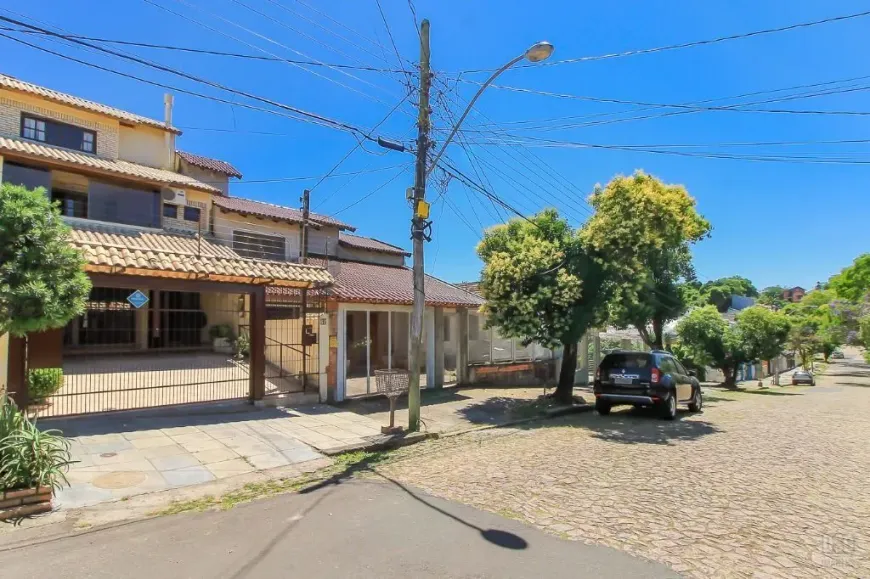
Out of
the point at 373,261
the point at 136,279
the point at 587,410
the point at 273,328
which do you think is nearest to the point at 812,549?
the point at 587,410

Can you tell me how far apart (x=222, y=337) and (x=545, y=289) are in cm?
1334

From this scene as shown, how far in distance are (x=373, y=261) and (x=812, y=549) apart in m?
24.0

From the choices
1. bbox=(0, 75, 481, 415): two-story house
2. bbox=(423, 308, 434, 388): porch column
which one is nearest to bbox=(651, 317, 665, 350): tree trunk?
bbox=(0, 75, 481, 415): two-story house

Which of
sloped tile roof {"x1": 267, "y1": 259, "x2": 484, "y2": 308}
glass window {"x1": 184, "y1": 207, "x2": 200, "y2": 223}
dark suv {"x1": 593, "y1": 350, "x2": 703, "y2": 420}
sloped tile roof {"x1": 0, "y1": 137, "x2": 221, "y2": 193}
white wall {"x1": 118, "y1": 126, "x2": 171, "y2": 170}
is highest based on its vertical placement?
white wall {"x1": 118, "y1": 126, "x2": 171, "y2": 170}

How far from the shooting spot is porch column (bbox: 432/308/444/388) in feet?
52.6

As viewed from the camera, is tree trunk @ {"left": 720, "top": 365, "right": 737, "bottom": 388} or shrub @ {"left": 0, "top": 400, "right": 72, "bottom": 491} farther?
tree trunk @ {"left": 720, "top": 365, "right": 737, "bottom": 388}

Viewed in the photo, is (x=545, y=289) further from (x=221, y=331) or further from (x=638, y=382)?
(x=221, y=331)

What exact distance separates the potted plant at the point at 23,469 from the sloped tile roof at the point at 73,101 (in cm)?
1724

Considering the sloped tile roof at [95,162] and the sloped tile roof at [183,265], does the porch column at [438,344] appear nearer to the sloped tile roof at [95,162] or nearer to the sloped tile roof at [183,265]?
the sloped tile roof at [183,265]

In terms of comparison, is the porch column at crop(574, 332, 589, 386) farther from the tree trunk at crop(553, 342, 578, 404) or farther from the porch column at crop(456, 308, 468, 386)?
the tree trunk at crop(553, 342, 578, 404)

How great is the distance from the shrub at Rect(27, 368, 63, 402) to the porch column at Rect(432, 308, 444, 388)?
9733 mm

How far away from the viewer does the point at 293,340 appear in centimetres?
1358

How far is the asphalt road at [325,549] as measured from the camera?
159 inches

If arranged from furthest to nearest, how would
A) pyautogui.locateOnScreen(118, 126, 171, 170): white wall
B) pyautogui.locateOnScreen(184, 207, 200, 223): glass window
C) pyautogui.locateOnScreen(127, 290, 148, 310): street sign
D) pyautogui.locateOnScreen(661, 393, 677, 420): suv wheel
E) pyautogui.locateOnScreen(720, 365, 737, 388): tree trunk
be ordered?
1. pyautogui.locateOnScreen(720, 365, 737, 388): tree trunk
2. pyautogui.locateOnScreen(118, 126, 171, 170): white wall
3. pyautogui.locateOnScreen(184, 207, 200, 223): glass window
4. pyautogui.locateOnScreen(661, 393, 677, 420): suv wheel
5. pyautogui.locateOnScreen(127, 290, 148, 310): street sign
